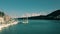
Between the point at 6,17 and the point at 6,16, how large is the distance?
1136mm

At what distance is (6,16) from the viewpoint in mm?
59188

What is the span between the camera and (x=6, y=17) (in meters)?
58.1
